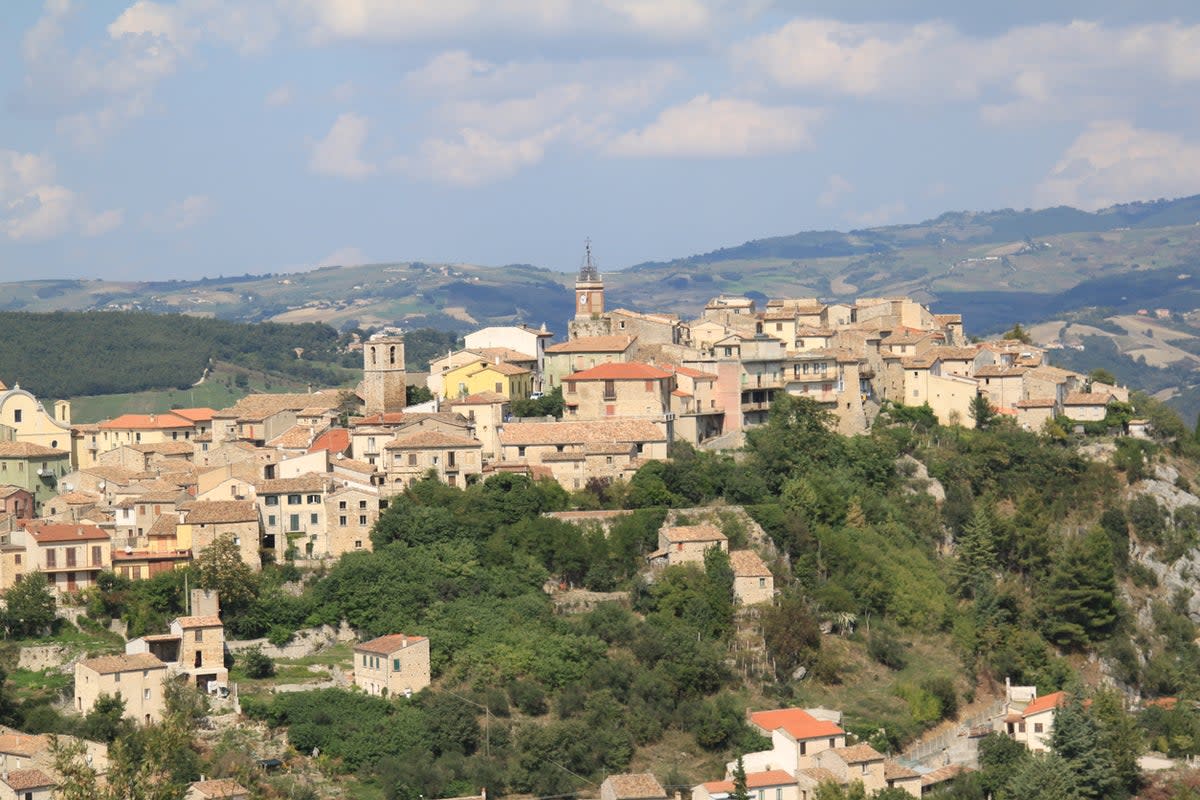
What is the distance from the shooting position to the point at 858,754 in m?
42.3

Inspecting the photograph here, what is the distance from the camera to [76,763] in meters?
35.5

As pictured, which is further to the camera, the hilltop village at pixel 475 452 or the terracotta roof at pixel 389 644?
the terracotta roof at pixel 389 644

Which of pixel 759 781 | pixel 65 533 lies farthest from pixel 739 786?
pixel 65 533

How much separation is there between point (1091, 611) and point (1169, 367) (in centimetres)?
14751

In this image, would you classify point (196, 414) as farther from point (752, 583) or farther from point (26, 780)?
point (26, 780)

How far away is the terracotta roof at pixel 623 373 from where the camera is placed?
180ft

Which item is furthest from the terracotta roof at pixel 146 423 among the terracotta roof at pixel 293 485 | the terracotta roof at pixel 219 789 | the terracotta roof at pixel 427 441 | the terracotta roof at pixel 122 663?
the terracotta roof at pixel 219 789

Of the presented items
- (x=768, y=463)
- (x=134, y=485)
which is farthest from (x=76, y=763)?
(x=768, y=463)

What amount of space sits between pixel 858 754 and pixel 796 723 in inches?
63.4

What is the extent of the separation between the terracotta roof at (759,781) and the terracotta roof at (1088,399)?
981 inches

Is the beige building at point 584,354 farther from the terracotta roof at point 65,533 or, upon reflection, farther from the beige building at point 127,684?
the beige building at point 127,684

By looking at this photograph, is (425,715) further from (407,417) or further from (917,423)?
(917,423)

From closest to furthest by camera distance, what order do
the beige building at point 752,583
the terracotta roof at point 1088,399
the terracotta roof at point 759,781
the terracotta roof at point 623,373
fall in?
the terracotta roof at point 759,781 → the beige building at point 752,583 → the terracotta roof at point 623,373 → the terracotta roof at point 1088,399

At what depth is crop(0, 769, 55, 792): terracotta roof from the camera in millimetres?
37750
